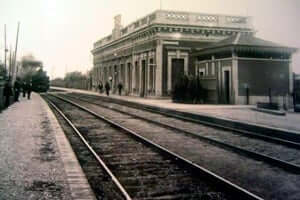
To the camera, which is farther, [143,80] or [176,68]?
[143,80]

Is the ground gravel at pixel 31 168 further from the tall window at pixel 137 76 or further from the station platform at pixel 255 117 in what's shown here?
the tall window at pixel 137 76

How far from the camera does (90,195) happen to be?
5066 mm

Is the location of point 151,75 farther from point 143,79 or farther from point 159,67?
point 143,79

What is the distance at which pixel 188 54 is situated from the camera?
111 ft

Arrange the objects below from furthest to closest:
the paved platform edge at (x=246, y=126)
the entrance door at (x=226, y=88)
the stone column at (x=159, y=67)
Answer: the stone column at (x=159, y=67), the entrance door at (x=226, y=88), the paved platform edge at (x=246, y=126)

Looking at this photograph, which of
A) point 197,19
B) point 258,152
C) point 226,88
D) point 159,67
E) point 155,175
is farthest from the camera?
point 197,19

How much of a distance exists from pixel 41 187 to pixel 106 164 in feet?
6.66

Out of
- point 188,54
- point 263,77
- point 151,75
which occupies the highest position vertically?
point 188,54

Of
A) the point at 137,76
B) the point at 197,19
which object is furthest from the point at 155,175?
the point at 137,76

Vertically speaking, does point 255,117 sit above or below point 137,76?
below

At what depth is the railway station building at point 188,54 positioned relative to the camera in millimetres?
24500

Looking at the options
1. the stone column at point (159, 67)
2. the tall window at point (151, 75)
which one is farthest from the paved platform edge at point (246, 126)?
the tall window at point (151, 75)

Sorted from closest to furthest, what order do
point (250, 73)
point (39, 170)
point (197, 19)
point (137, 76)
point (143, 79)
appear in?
point (39, 170) → point (250, 73) → point (197, 19) → point (143, 79) → point (137, 76)

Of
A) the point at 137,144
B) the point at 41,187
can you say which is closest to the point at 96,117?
the point at 137,144
